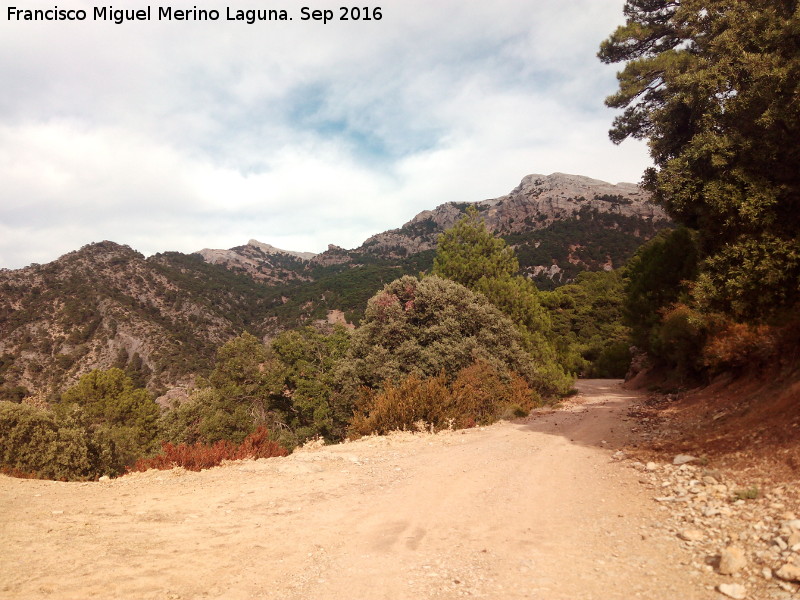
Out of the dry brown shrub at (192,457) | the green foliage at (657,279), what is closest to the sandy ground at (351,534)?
the dry brown shrub at (192,457)

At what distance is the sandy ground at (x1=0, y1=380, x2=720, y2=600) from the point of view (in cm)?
394

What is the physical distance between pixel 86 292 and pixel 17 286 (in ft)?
31.6

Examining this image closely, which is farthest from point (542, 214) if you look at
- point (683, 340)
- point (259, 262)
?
point (683, 340)

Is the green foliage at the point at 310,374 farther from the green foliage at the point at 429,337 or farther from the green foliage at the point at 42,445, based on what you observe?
the green foliage at the point at 42,445

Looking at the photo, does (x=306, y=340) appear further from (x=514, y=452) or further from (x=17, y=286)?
(x=17, y=286)

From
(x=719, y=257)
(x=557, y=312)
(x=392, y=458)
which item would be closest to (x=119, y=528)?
(x=392, y=458)

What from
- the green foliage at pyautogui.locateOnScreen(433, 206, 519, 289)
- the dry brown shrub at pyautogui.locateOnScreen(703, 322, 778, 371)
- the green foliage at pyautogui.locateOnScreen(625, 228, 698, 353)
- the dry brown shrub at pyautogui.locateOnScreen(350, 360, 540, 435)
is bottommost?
the dry brown shrub at pyautogui.locateOnScreen(350, 360, 540, 435)

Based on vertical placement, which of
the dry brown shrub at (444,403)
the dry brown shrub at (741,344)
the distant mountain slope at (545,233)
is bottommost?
the dry brown shrub at (444,403)

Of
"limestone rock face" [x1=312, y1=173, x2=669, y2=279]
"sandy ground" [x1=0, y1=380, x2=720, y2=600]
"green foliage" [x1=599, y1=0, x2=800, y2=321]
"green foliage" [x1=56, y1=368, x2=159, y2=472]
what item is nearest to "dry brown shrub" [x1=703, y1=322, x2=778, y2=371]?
"green foliage" [x1=599, y1=0, x2=800, y2=321]

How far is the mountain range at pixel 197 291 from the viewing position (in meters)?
→ 56.0

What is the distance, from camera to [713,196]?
9.56 m

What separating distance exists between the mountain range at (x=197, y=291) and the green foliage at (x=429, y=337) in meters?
18.1

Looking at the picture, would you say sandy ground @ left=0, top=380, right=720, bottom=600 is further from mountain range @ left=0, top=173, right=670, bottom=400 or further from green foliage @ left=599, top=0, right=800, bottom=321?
mountain range @ left=0, top=173, right=670, bottom=400

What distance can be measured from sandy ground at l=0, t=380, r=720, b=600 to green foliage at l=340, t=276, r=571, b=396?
30.3ft
